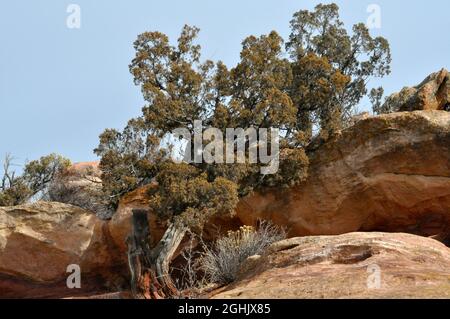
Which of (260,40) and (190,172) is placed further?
(260,40)

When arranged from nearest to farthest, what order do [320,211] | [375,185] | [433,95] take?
[375,185]
[320,211]
[433,95]

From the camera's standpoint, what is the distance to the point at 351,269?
10.0 metres

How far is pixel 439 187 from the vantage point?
54.9 feet

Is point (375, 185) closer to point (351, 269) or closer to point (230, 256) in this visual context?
point (230, 256)

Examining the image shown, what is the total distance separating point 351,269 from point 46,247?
36.0 feet

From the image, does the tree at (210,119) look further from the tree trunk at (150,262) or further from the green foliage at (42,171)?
the green foliage at (42,171)

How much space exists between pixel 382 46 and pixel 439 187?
5924 millimetres

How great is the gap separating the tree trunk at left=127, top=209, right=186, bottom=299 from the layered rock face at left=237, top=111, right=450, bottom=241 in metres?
2.89

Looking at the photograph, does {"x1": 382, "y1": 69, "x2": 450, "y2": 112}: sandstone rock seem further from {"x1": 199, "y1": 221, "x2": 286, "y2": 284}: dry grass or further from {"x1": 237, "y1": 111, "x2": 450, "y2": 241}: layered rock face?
{"x1": 199, "y1": 221, "x2": 286, "y2": 284}: dry grass

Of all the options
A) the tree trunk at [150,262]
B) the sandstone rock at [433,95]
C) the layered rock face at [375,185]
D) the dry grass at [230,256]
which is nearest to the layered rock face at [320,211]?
the layered rock face at [375,185]

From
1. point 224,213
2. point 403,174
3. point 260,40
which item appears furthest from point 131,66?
point 403,174

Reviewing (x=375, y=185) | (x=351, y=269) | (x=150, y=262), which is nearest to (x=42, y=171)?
(x=150, y=262)

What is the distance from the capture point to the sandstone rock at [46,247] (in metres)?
18.7
